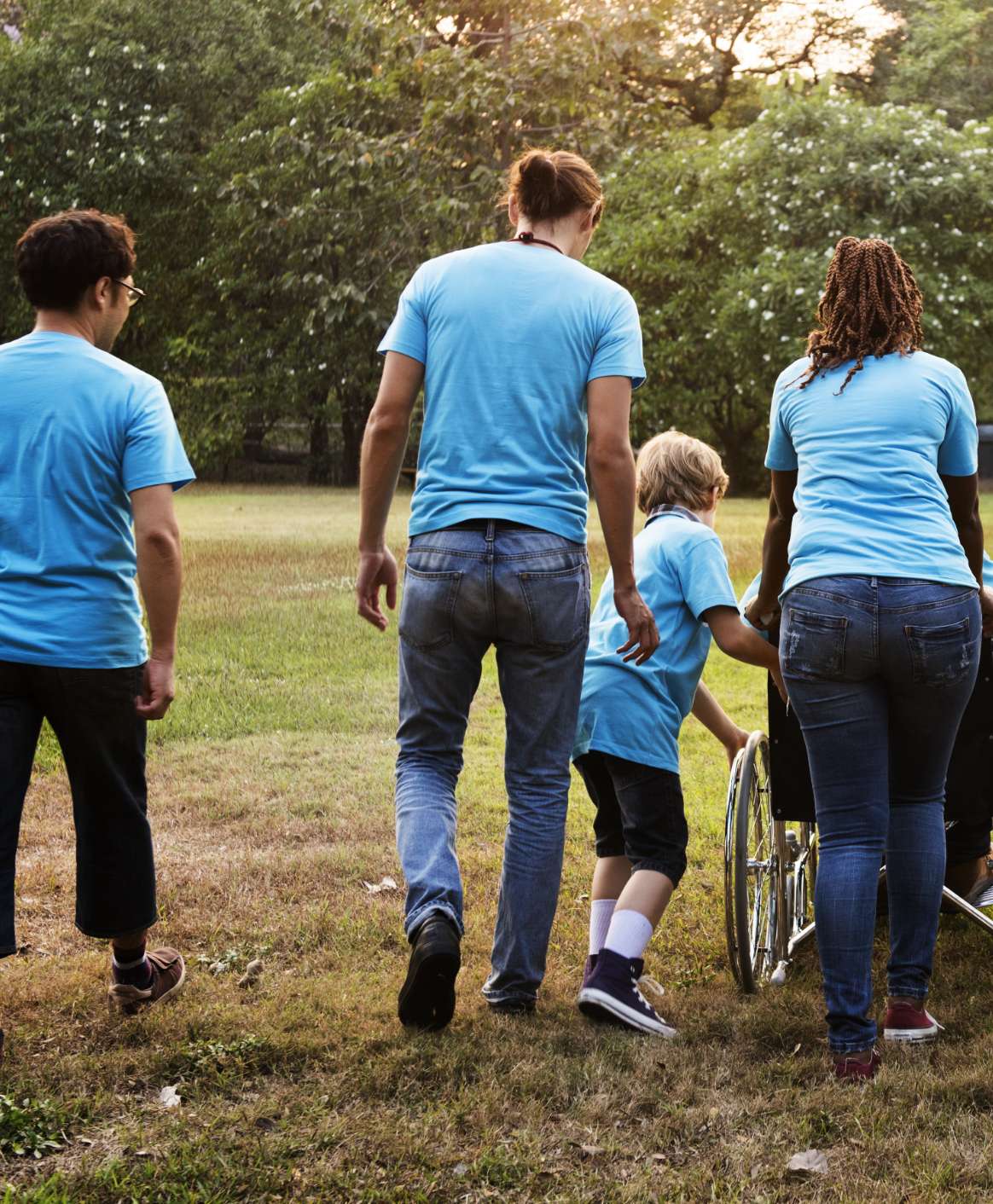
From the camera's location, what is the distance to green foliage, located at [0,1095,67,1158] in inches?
111

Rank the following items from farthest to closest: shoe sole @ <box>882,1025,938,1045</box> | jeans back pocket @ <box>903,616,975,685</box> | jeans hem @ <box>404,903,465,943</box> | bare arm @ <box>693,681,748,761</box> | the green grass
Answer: bare arm @ <box>693,681,748,761</box> → shoe sole @ <box>882,1025,938,1045</box> → jeans hem @ <box>404,903,465,943</box> → jeans back pocket @ <box>903,616,975,685</box> → the green grass

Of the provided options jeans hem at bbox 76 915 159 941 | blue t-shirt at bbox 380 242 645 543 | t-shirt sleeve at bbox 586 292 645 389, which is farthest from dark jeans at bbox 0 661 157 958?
t-shirt sleeve at bbox 586 292 645 389

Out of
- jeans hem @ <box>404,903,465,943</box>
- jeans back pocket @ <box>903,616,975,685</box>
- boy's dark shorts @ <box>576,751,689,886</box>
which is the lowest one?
jeans hem @ <box>404,903,465,943</box>

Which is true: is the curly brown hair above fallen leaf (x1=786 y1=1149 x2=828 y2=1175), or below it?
above

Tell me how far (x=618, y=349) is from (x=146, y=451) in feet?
3.54

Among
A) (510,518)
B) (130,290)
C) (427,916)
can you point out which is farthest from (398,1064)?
(130,290)

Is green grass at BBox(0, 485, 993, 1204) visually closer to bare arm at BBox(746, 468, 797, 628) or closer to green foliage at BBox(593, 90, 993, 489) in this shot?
bare arm at BBox(746, 468, 797, 628)

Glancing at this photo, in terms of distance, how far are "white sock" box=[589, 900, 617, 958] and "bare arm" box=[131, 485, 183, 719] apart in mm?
1229

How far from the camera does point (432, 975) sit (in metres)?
3.17

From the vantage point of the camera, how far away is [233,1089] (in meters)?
3.10

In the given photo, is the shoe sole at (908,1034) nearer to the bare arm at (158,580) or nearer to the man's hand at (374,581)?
the man's hand at (374,581)

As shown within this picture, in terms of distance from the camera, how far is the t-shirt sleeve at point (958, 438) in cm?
322


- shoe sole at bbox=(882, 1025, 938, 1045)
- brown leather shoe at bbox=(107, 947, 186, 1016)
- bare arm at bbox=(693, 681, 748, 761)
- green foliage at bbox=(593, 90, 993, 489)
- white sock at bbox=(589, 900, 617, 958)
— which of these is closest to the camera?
shoe sole at bbox=(882, 1025, 938, 1045)

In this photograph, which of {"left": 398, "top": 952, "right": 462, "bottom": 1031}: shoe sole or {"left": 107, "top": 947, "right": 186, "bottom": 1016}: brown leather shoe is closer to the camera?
{"left": 398, "top": 952, "right": 462, "bottom": 1031}: shoe sole
